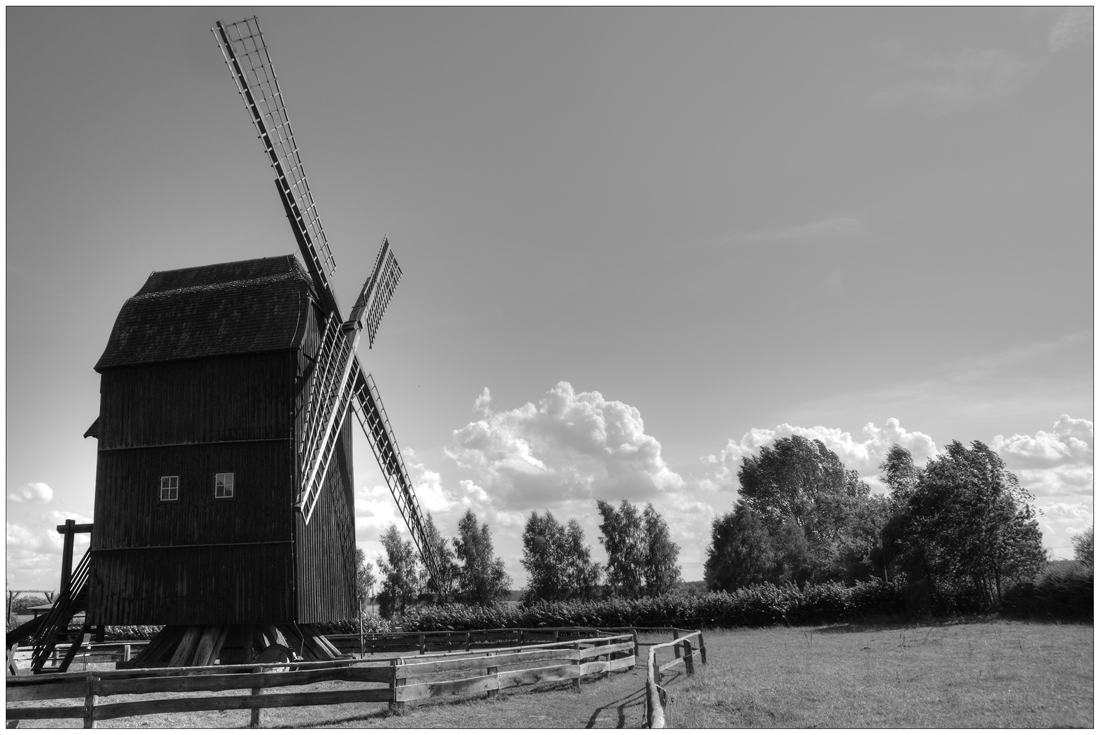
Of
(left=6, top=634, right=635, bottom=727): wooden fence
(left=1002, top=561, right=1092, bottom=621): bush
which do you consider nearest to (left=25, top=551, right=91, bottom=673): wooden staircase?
(left=6, top=634, right=635, bottom=727): wooden fence

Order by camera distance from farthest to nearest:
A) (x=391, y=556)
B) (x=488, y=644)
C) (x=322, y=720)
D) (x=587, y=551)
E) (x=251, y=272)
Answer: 1. (x=391, y=556)
2. (x=587, y=551)
3. (x=488, y=644)
4. (x=251, y=272)
5. (x=322, y=720)

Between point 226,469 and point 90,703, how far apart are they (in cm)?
999

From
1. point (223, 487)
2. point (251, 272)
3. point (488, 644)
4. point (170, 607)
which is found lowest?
point (488, 644)

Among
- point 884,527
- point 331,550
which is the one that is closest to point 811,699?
point 331,550

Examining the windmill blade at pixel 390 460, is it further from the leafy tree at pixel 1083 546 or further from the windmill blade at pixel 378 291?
the leafy tree at pixel 1083 546

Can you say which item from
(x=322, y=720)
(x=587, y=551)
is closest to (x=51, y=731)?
(x=322, y=720)

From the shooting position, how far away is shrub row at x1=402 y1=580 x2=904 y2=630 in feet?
121

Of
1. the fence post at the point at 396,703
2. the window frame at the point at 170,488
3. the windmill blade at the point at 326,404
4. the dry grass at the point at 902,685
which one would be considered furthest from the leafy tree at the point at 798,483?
the fence post at the point at 396,703

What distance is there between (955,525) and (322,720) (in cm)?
3106

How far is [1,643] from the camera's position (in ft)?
33.7

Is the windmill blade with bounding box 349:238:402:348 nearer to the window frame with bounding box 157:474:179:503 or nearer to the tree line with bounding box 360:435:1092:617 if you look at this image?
the window frame with bounding box 157:474:179:503

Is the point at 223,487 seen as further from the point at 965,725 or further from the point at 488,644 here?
the point at 965,725

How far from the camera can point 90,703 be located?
1089 centimetres

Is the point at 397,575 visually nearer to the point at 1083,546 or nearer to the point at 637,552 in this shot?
the point at 637,552
